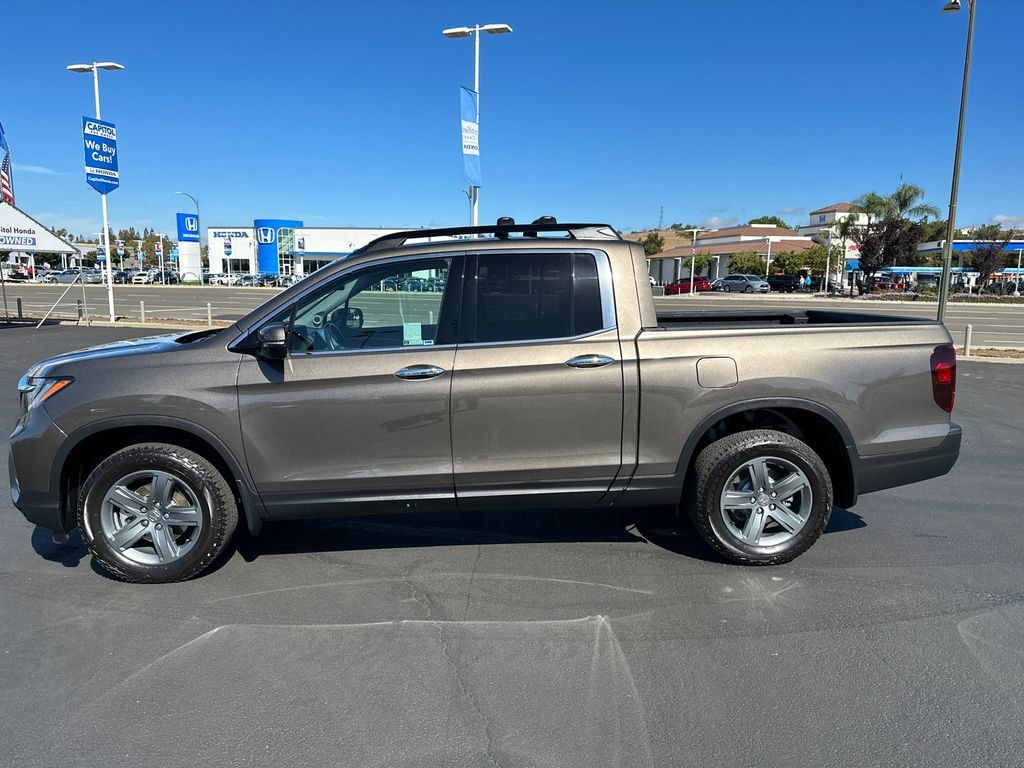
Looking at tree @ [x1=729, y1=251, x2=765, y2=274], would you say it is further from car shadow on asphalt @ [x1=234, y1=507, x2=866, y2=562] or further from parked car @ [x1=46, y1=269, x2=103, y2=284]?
car shadow on asphalt @ [x1=234, y1=507, x2=866, y2=562]

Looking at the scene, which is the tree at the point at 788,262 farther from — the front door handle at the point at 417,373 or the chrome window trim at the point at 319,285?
the front door handle at the point at 417,373

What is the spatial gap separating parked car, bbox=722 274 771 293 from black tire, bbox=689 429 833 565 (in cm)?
5322

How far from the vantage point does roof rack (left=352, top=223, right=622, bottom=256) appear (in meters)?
4.12

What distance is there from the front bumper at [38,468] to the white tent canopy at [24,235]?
1961cm

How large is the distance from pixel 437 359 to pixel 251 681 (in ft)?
5.83

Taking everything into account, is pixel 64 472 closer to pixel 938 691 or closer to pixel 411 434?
pixel 411 434

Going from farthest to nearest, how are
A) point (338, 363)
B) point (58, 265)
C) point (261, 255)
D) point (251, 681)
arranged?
point (58, 265) → point (261, 255) → point (338, 363) → point (251, 681)

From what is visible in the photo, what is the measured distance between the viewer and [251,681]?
300 cm

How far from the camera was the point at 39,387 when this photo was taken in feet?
12.5

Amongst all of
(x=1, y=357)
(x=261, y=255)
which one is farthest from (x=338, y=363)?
(x=261, y=255)

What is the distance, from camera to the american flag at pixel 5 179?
19.5 metres

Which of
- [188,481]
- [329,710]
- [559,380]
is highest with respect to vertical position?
[559,380]

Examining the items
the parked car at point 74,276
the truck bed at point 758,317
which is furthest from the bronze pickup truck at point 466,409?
the parked car at point 74,276

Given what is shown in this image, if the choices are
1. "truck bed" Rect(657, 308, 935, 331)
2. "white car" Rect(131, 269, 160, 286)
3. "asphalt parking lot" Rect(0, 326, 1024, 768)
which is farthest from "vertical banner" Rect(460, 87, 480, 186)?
"white car" Rect(131, 269, 160, 286)
